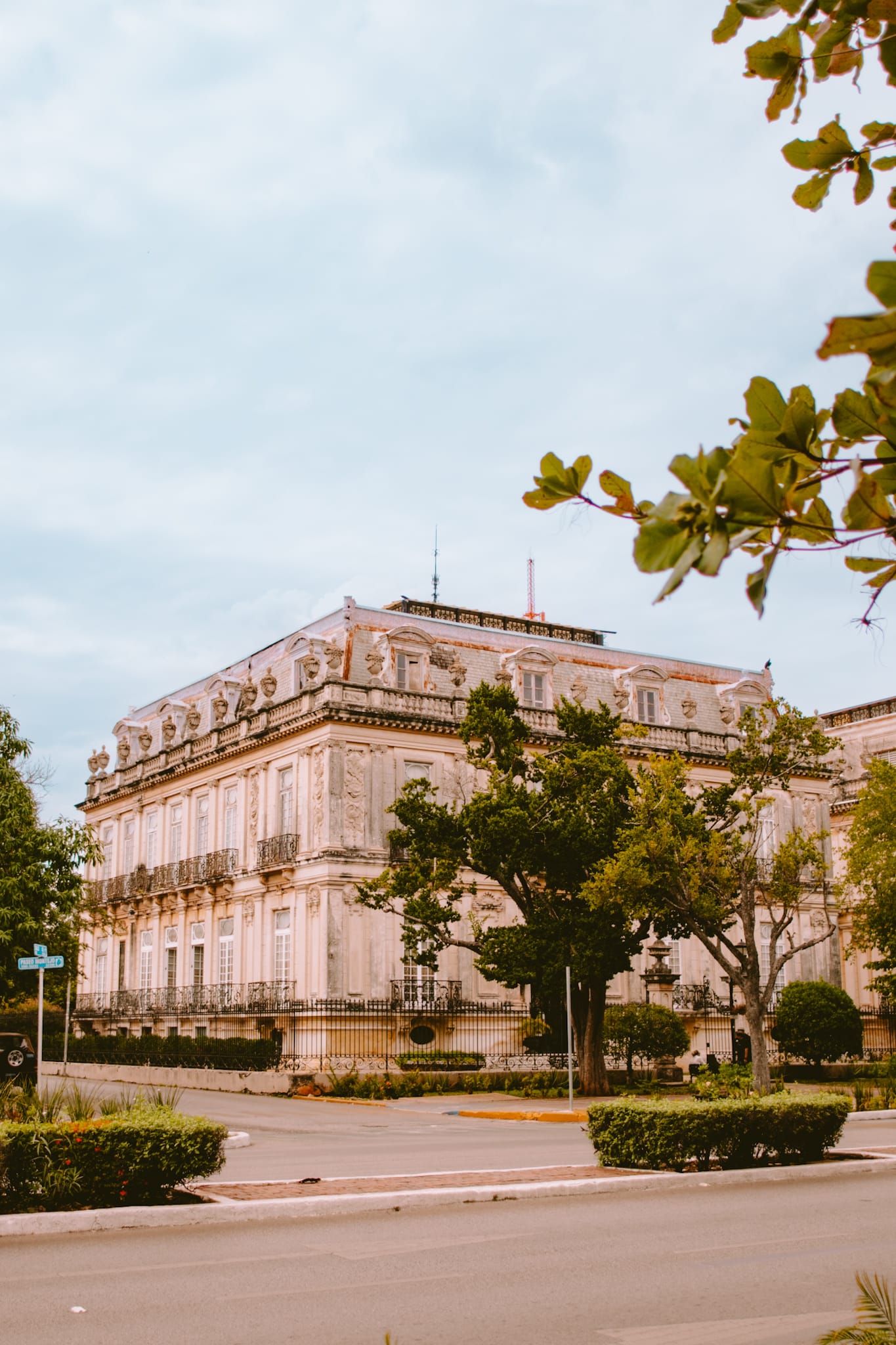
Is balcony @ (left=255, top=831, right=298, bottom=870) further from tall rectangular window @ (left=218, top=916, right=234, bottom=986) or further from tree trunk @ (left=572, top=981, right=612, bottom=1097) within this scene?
tree trunk @ (left=572, top=981, right=612, bottom=1097)

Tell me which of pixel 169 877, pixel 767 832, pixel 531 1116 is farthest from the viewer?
pixel 767 832

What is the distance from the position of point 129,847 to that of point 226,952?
10.0 m

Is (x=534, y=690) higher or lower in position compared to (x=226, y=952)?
higher

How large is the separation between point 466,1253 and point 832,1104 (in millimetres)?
6853

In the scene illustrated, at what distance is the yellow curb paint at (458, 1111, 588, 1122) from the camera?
2753 cm

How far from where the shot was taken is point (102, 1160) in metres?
11.7

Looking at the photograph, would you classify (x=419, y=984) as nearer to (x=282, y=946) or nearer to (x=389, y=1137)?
(x=282, y=946)

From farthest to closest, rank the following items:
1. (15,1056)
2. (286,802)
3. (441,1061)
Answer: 1. (286,802)
2. (441,1061)
3. (15,1056)

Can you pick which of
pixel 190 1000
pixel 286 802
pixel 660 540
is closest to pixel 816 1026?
pixel 286 802

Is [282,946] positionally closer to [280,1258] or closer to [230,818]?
[230,818]

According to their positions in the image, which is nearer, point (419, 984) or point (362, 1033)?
point (362, 1033)

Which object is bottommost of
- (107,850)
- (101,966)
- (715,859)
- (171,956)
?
(101,966)

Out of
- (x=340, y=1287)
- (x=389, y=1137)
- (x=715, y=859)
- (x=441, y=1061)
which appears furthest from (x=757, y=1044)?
(x=340, y=1287)

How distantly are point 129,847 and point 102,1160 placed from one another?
139 feet
